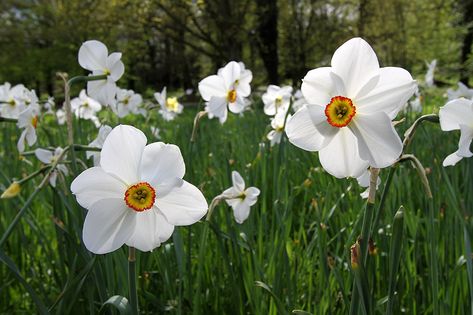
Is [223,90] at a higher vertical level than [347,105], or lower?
higher

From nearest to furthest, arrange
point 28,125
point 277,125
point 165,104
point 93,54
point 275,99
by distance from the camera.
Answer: point 93,54 → point 28,125 → point 277,125 → point 275,99 → point 165,104

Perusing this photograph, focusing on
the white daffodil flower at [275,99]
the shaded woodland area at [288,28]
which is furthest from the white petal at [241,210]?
the shaded woodland area at [288,28]

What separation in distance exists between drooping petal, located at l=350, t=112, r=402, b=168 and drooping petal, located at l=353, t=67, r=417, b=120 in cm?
2

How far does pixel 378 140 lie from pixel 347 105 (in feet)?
0.28

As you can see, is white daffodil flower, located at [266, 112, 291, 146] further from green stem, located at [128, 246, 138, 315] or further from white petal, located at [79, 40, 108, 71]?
green stem, located at [128, 246, 138, 315]

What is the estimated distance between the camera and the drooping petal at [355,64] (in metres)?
0.73

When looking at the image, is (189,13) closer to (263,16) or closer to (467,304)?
(263,16)

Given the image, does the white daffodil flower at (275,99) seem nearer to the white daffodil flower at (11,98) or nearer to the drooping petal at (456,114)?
the white daffodil flower at (11,98)

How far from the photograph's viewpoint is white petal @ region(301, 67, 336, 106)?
0.74 metres

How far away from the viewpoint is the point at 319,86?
29.5 inches

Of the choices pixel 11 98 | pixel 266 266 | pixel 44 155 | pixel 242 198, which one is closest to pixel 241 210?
pixel 242 198

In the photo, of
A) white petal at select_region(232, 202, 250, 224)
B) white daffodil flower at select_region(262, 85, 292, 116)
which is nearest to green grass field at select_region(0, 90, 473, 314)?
white petal at select_region(232, 202, 250, 224)

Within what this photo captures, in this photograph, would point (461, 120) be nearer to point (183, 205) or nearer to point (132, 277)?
point (183, 205)

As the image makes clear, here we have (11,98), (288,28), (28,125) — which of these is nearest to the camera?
(28,125)
